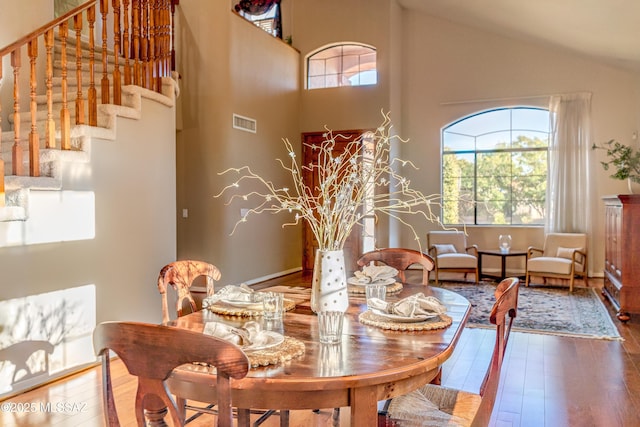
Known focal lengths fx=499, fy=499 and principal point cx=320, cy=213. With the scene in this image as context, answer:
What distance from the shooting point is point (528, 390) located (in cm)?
307

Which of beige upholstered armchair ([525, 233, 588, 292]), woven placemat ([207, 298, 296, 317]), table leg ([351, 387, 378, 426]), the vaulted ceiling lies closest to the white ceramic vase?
woven placemat ([207, 298, 296, 317])

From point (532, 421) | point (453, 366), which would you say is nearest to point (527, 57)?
point (453, 366)

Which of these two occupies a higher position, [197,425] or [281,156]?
[281,156]

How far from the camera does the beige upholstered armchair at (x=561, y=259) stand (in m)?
6.43

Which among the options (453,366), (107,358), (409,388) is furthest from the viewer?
(453,366)

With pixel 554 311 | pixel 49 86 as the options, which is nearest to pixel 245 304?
pixel 49 86

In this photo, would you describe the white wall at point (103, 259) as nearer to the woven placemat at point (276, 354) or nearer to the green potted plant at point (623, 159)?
the woven placemat at point (276, 354)

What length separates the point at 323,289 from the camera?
1.80 metres

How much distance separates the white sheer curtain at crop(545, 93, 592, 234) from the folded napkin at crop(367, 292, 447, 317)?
20.6ft

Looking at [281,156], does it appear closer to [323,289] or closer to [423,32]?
[423,32]

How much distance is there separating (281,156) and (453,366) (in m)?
4.97

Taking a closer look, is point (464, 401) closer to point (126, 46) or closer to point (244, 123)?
point (126, 46)

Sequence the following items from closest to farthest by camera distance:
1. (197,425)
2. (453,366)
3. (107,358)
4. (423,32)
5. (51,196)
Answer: (107,358), (197,425), (51,196), (453,366), (423,32)

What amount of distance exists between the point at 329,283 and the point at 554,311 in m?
4.21
